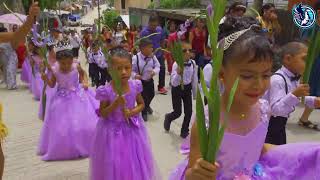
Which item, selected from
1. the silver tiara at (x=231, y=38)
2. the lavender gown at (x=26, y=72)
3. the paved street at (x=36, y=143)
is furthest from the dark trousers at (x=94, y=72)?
the silver tiara at (x=231, y=38)

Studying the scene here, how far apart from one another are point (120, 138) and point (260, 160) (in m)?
2.10

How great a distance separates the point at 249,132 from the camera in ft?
7.50

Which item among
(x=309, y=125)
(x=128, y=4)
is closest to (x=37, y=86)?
(x=309, y=125)

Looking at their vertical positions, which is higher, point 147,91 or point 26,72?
point 147,91

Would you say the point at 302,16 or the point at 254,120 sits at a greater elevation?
the point at 302,16

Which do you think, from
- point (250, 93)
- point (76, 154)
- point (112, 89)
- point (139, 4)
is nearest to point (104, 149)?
point (112, 89)

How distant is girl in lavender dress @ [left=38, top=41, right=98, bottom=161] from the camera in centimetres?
595

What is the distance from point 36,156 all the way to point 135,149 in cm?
228

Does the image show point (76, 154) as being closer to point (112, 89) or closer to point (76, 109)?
point (76, 109)

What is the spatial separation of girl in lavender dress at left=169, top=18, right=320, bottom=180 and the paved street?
9.46 feet

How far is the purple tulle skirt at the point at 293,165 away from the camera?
2.26m

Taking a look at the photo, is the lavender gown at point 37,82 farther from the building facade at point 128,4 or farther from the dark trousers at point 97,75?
the building facade at point 128,4

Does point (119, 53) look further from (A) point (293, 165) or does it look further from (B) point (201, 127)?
(B) point (201, 127)

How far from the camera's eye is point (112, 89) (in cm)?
431
